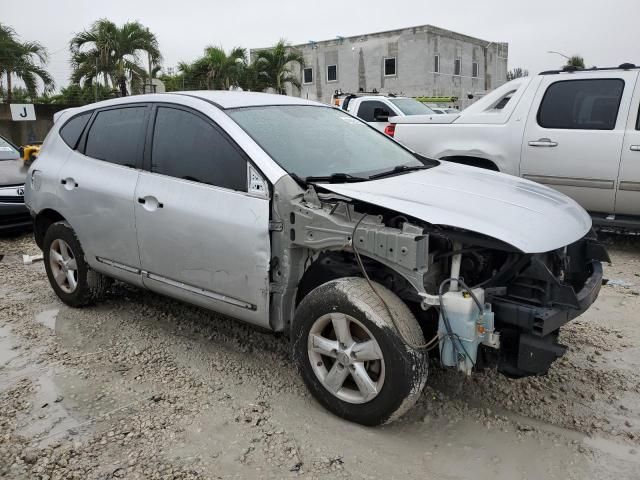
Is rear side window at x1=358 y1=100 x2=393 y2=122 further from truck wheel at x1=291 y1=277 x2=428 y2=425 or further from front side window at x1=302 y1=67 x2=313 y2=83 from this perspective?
front side window at x1=302 y1=67 x2=313 y2=83

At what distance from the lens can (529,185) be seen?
377 cm

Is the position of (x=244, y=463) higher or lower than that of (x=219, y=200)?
lower

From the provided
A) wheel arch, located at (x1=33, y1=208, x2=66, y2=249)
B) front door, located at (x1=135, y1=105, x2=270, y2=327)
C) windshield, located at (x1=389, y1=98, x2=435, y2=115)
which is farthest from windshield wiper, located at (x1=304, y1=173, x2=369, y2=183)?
windshield, located at (x1=389, y1=98, x2=435, y2=115)

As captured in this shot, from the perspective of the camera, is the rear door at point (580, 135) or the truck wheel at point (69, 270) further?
the rear door at point (580, 135)

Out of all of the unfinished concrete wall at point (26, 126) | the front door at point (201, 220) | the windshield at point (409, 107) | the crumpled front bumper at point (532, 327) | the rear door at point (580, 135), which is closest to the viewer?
the crumpled front bumper at point (532, 327)

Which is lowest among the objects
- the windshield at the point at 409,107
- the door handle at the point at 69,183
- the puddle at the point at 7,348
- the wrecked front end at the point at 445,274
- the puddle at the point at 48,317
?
the puddle at the point at 7,348

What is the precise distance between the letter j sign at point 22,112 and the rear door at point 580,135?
14961mm

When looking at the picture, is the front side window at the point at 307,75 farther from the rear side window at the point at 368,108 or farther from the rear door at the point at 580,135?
the rear door at the point at 580,135

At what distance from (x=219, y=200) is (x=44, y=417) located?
Result: 1.57 meters

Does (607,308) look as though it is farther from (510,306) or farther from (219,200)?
(219,200)

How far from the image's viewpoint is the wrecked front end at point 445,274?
8.84ft

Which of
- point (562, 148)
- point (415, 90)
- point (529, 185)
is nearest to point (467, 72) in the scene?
point (415, 90)

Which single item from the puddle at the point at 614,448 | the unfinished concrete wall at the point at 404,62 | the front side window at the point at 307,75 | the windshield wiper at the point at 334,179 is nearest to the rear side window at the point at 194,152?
the windshield wiper at the point at 334,179

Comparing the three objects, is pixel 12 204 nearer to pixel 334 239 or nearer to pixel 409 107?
pixel 334 239
